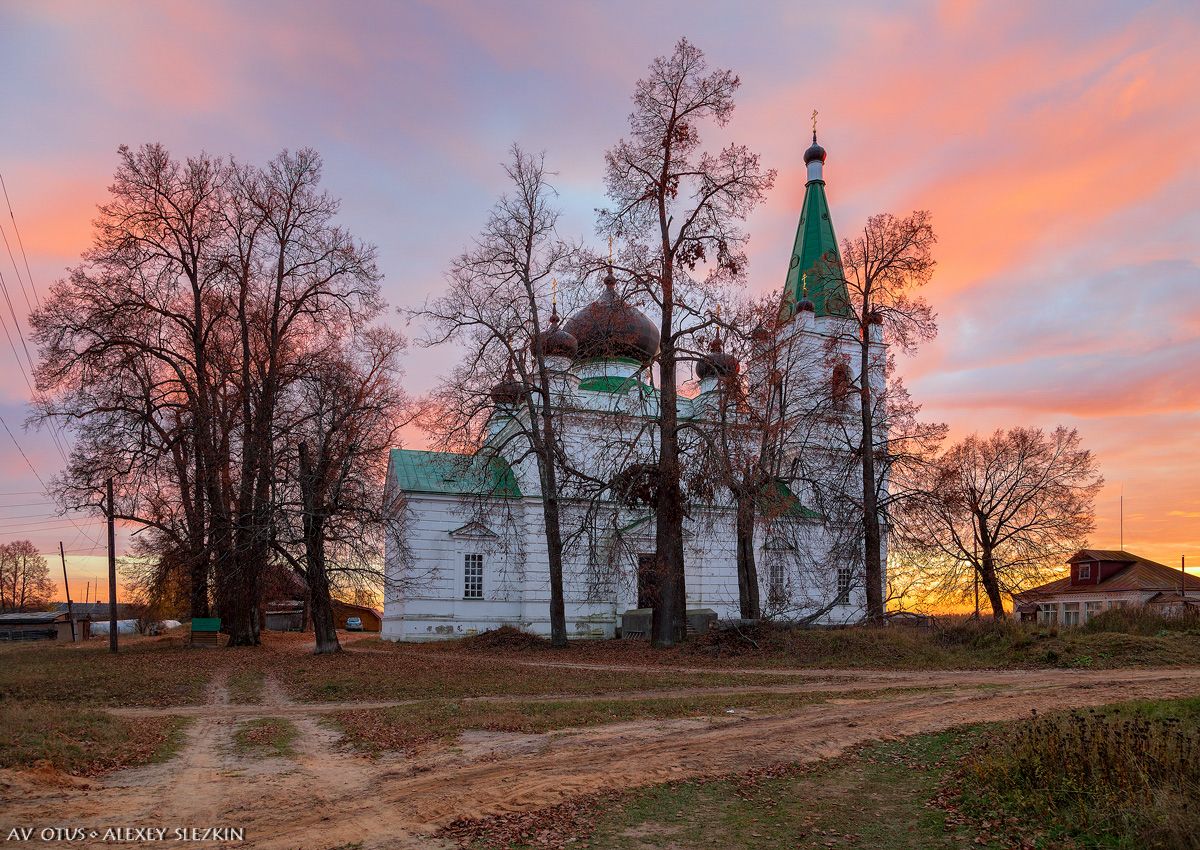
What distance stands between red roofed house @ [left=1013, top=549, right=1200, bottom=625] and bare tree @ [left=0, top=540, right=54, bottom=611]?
292 feet

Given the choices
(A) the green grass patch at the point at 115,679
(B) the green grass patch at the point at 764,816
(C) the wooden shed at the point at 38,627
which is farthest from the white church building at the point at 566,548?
(C) the wooden shed at the point at 38,627

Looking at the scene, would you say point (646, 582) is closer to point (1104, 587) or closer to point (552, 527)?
point (552, 527)

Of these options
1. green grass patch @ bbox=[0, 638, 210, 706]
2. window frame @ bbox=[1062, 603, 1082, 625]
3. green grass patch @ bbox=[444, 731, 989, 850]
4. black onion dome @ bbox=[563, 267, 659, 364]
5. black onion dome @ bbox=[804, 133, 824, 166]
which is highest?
black onion dome @ bbox=[804, 133, 824, 166]

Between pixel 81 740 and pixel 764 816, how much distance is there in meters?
8.62

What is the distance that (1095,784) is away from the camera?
749cm

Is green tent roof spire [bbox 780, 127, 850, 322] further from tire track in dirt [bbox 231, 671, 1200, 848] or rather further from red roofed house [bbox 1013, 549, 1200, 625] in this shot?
tire track in dirt [bbox 231, 671, 1200, 848]

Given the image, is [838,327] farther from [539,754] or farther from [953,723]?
[539,754]

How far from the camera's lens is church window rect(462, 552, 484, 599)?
33.1 m

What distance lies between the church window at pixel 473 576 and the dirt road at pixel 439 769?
18.4 meters

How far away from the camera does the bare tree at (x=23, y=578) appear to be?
85.3 meters

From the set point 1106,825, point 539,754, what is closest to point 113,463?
point 539,754

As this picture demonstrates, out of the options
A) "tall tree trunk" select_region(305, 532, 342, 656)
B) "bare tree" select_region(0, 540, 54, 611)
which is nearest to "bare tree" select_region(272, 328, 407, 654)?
"tall tree trunk" select_region(305, 532, 342, 656)

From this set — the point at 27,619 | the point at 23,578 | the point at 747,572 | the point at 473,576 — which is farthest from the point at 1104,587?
the point at 23,578

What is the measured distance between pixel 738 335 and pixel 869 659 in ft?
28.8
